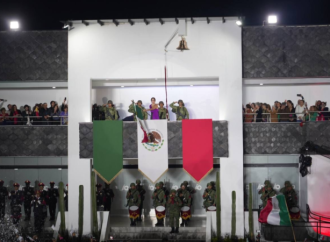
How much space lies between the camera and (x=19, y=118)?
86.9 ft

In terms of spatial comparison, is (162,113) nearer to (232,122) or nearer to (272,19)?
(232,122)

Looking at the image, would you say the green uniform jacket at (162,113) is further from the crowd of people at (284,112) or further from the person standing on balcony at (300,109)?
the person standing on balcony at (300,109)

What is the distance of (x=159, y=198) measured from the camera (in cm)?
2564

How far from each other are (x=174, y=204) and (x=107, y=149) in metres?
3.64

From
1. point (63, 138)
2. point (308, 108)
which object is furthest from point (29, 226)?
point (308, 108)

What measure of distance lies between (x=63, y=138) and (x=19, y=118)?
105 inches

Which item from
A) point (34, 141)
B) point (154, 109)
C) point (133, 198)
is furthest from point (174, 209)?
point (34, 141)

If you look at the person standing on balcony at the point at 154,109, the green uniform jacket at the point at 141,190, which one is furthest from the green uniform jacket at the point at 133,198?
the person standing on balcony at the point at 154,109

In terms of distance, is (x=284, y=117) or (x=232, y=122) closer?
(x=232, y=122)

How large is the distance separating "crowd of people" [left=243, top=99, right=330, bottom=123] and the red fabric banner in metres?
1.96

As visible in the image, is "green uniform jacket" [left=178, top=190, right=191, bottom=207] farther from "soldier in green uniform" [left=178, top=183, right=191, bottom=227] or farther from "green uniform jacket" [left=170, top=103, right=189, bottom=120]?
"green uniform jacket" [left=170, top=103, right=189, bottom=120]

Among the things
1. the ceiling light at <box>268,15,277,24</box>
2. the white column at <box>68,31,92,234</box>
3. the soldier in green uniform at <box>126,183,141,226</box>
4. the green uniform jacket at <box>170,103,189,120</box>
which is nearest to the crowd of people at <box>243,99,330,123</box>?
the green uniform jacket at <box>170,103,189,120</box>

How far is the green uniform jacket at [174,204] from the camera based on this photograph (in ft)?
81.4

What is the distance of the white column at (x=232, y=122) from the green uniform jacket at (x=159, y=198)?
2648mm
